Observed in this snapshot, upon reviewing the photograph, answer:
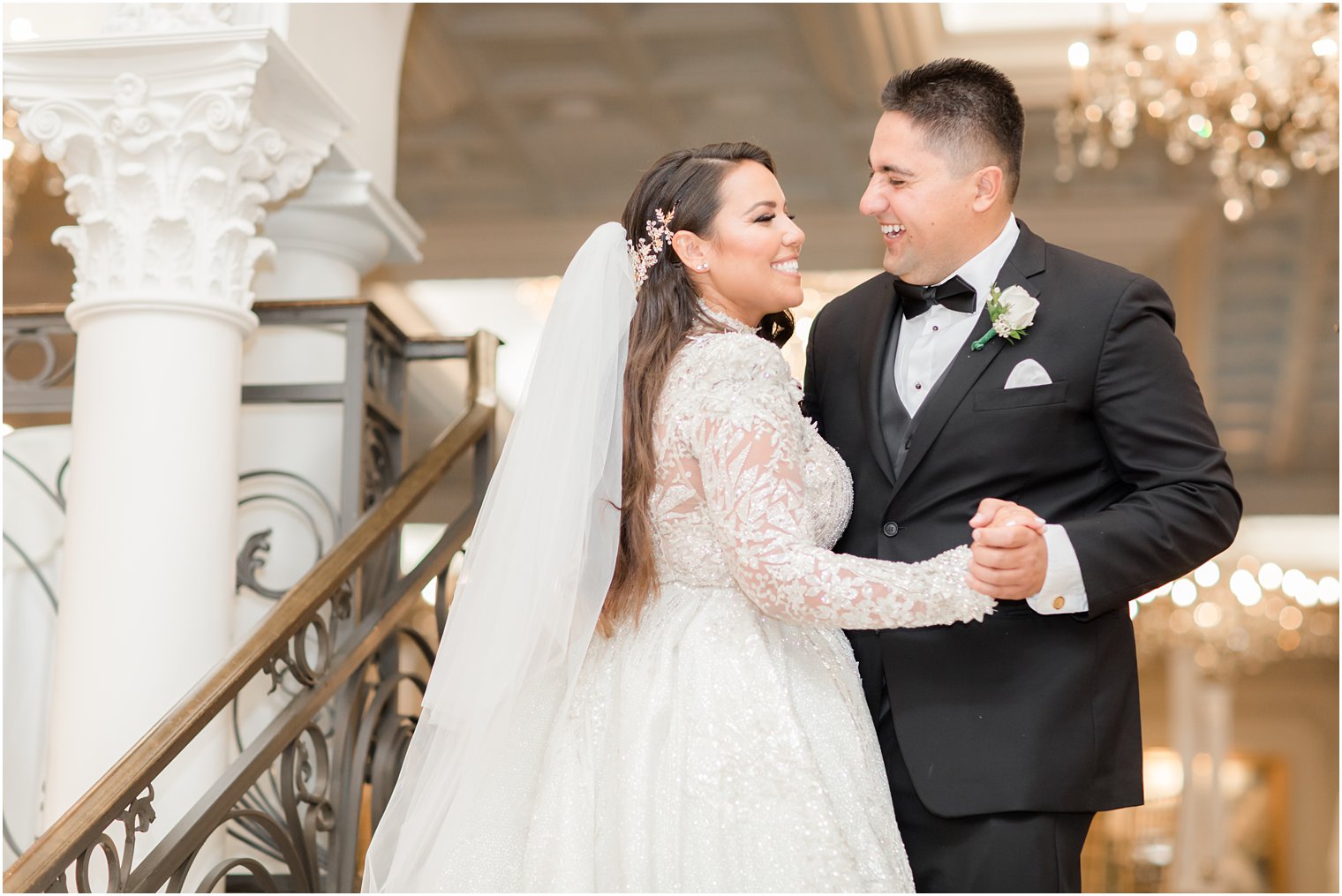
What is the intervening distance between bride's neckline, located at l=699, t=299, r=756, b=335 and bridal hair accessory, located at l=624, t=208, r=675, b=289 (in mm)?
142

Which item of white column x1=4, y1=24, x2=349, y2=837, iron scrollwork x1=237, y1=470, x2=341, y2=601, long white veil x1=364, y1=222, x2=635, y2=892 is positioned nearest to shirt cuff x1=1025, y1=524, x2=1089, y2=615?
long white veil x1=364, y1=222, x2=635, y2=892

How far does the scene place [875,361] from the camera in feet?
10.4

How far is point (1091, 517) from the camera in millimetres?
2791

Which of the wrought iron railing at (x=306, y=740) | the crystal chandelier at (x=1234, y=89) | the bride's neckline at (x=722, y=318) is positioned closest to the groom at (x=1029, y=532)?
the bride's neckline at (x=722, y=318)

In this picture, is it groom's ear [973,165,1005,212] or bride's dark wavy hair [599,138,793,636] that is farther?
groom's ear [973,165,1005,212]

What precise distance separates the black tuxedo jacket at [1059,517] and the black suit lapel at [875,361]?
0.05m

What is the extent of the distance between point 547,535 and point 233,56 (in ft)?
6.34

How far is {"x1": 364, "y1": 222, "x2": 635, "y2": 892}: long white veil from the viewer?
112 inches

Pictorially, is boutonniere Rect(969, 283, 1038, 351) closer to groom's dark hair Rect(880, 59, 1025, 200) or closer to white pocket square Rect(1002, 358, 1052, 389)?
white pocket square Rect(1002, 358, 1052, 389)

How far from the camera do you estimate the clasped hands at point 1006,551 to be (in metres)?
2.59

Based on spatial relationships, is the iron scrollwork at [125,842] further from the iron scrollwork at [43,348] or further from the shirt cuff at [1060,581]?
the shirt cuff at [1060,581]

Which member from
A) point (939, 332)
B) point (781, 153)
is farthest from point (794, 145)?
point (939, 332)

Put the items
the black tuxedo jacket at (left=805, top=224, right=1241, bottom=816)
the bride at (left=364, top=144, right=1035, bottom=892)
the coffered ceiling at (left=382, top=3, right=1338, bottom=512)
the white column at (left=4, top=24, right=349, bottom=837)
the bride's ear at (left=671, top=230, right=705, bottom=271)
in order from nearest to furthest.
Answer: the bride at (left=364, top=144, right=1035, bottom=892) < the black tuxedo jacket at (left=805, top=224, right=1241, bottom=816) < the bride's ear at (left=671, top=230, right=705, bottom=271) < the white column at (left=4, top=24, right=349, bottom=837) < the coffered ceiling at (left=382, top=3, right=1338, bottom=512)

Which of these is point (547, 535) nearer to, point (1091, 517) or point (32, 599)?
point (1091, 517)
